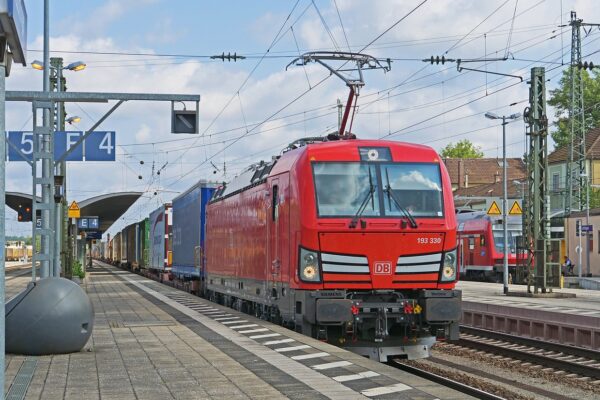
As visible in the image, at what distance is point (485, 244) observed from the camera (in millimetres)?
46438

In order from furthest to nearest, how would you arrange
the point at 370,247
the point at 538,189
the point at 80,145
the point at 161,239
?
the point at 161,239 < the point at 538,189 < the point at 80,145 < the point at 370,247

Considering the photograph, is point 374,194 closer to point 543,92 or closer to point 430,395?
point 430,395

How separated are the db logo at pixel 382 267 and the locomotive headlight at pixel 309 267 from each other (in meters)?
0.84

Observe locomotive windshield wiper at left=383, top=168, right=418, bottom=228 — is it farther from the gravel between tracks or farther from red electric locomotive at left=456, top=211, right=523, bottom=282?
red electric locomotive at left=456, top=211, right=523, bottom=282

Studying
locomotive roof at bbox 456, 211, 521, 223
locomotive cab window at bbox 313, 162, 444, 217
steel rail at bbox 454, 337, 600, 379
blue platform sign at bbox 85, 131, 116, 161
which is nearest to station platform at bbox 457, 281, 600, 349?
steel rail at bbox 454, 337, 600, 379

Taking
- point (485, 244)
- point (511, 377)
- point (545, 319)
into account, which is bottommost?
point (511, 377)

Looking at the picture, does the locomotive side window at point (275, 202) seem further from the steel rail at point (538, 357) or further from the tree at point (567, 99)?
the tree at point (567, 99)

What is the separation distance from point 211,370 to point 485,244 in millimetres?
36901

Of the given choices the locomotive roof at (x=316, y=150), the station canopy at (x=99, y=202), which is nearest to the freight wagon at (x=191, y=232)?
the locomotive roof at (x=316, y=150)

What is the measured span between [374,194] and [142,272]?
49.2 m

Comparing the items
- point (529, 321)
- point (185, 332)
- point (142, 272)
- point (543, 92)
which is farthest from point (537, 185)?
point (142, 272)

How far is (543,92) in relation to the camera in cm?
2983

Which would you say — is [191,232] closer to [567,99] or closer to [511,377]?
[511,377]

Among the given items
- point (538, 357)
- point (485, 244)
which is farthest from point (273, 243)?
point (485, 244)
